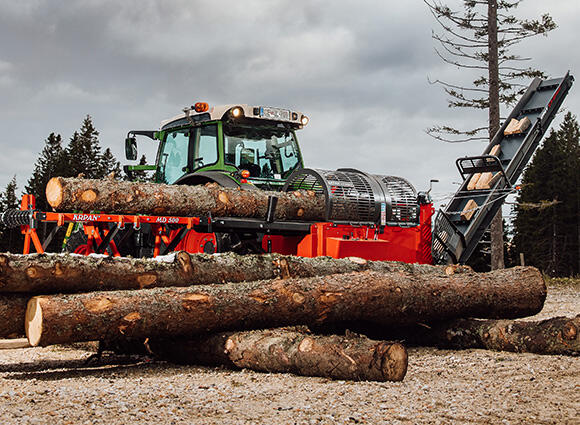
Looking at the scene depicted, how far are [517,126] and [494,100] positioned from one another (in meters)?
8.69

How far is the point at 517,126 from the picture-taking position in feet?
39.5

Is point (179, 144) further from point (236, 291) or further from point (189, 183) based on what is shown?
point (236, 291)

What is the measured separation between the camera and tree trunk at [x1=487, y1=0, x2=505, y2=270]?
19781 mm

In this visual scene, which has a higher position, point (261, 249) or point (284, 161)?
point (284, 161)

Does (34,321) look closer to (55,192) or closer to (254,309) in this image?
(254,309)

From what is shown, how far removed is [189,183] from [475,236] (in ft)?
16.8

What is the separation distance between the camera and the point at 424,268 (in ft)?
28.3

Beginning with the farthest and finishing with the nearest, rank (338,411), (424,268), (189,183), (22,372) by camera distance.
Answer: (189,183) → (424,268) → (22,372) → (338,411)

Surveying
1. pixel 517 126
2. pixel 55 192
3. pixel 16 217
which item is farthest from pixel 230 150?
pixel 517 126

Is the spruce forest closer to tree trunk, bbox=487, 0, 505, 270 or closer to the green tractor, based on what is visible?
tree trunk, bbox=487, 0, 505, 270

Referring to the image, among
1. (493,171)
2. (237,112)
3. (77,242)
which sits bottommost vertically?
(77,242)

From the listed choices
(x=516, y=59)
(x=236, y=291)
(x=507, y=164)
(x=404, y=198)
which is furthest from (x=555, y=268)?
(x=236, y=291)

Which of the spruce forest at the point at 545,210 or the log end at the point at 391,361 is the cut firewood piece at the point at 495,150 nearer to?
the log end at the point at 391,361

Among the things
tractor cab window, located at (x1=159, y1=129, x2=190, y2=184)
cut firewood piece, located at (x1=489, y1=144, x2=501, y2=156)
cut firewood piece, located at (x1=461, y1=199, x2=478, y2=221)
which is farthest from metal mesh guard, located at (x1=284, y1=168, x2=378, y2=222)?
cut firewood piece, located at (x1=489, y1=144, x2=501, y2=156)
